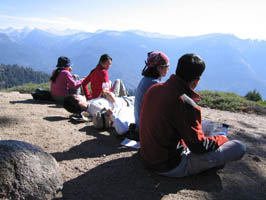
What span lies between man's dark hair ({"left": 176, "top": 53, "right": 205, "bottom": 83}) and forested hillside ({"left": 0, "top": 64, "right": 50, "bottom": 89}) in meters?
119

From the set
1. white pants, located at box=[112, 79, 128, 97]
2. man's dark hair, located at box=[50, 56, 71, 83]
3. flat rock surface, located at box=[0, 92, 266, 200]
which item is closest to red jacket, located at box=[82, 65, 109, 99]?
white pants, located at box=[112, 79, 128, 97]

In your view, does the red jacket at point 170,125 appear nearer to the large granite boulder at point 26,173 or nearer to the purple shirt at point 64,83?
the large granite boulder at point 26,173

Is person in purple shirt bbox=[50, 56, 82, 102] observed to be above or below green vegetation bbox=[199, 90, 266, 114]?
above

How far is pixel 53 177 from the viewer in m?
2.91

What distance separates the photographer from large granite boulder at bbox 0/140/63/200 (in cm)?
251

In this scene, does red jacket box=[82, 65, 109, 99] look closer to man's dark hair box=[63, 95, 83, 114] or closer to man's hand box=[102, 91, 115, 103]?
man's hand box=[102, 91, 115, 103]

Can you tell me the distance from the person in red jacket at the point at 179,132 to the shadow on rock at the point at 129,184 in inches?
6.3

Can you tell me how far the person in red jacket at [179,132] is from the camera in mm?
2834

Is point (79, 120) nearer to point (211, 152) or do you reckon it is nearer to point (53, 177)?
point (53, 177)

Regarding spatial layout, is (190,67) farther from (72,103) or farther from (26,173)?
(72,103)

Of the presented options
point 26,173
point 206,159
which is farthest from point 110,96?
point 26,173

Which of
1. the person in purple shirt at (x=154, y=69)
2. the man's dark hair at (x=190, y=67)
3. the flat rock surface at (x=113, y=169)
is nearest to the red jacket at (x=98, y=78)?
the flat rock surface at (x=113, y=169)

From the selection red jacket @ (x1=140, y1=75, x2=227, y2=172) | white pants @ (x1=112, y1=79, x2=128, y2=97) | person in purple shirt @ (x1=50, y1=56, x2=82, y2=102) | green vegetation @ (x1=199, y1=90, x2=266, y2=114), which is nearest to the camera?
red jacket @ (x1=140, y1=75, x2=227, y2=172)

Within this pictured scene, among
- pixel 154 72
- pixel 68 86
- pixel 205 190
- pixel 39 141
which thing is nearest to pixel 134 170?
pixel 205 190
